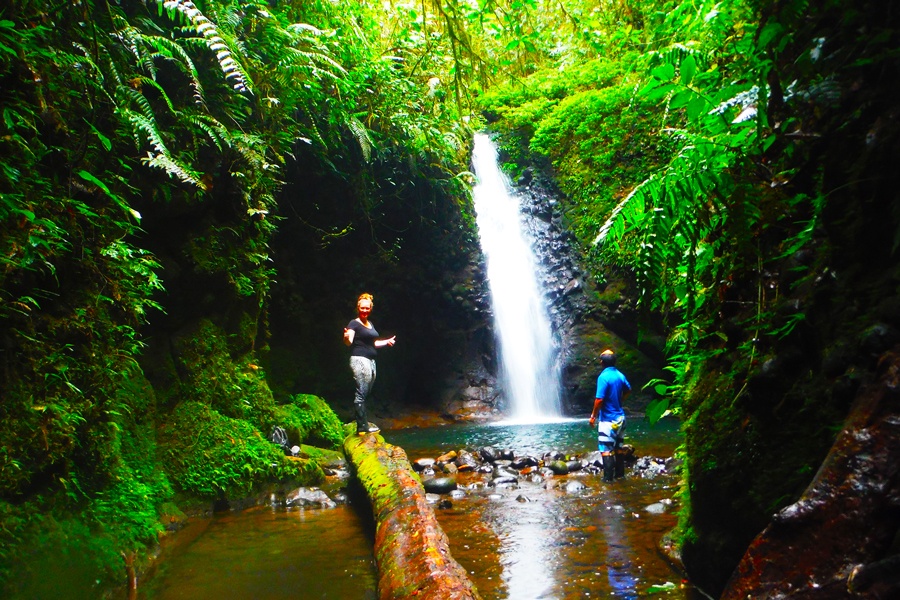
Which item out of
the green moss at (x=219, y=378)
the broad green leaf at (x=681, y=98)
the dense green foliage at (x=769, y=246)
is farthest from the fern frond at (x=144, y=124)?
the broad green leaf at (x=681, y=98)

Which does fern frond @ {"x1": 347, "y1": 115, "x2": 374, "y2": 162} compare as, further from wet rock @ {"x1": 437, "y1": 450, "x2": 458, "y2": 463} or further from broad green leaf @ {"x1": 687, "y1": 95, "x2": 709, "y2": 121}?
broad green leaf @ {"x1": 687, "y1": 95, "x2": 709, "y2": 121}

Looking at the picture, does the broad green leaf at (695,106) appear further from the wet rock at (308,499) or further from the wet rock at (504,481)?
the wet rock at (504,481)

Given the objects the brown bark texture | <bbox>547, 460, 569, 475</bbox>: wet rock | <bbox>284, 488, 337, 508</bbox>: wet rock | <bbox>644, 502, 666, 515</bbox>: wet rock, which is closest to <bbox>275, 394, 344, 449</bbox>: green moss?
<bbox>284, 488, 337, 508</bbox>: wet rock

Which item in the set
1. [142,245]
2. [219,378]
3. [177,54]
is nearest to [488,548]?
[219,378]

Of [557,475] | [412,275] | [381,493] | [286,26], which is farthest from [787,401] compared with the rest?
[412,275]

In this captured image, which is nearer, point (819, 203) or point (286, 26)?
point (819, 203)

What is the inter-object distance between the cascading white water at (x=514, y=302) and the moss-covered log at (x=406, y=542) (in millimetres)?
10858

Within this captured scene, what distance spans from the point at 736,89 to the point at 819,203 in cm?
77

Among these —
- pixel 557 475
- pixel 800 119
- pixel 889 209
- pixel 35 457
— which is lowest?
pixel 557 475

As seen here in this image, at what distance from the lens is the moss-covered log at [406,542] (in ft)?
8.80

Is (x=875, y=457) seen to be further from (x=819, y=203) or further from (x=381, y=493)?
(x=381, y=493)

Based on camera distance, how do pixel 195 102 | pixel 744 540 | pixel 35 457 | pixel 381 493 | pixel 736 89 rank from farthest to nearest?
pixel 195 102
pixel 381 493
pixel 35 457
pixel 736 89
pixel 744 540

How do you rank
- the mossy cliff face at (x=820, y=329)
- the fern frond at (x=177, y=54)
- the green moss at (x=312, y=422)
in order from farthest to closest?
the green moss at (x=312, y=422) → the fern frond at (x=177, y=54) → the mossy cliff face at (x=820, y=329)

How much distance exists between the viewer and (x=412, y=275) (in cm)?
1642
